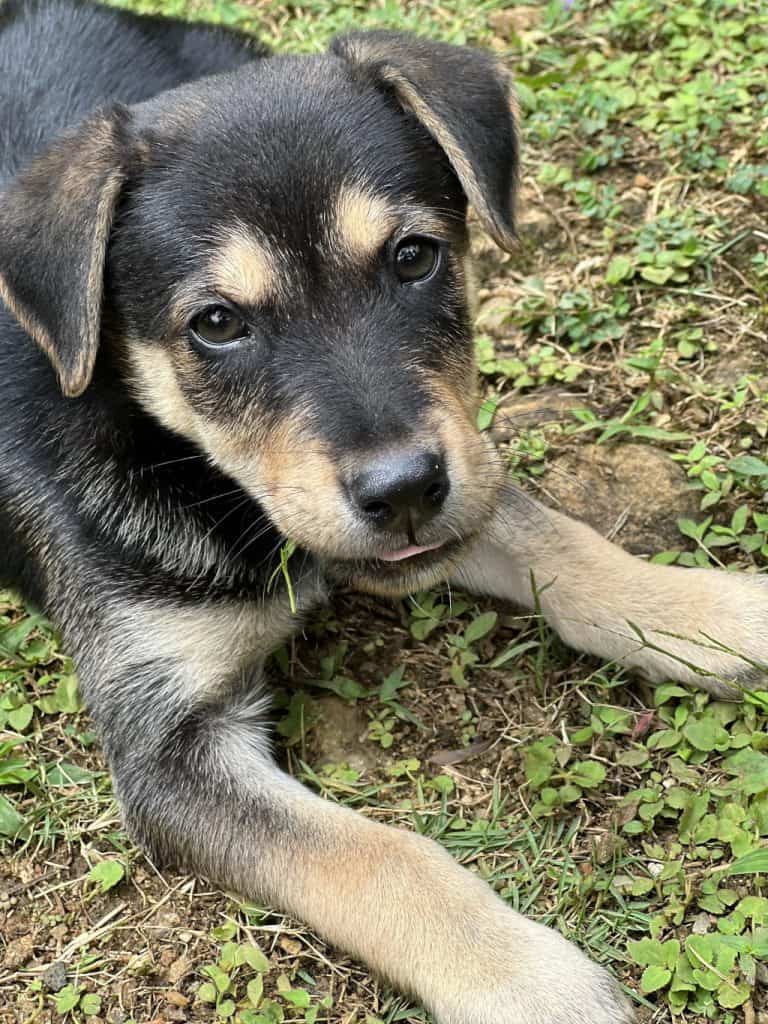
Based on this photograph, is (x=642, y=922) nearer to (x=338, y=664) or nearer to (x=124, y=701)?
(x=338, y=664)

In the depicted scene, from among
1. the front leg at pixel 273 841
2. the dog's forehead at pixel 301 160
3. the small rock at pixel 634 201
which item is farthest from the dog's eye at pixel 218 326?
the small rock at pixel 634 201

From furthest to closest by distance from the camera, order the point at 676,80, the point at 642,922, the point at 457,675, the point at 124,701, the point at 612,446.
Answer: the point at 676,80 → the point at 612,446 → the point at 457,675 → the point at 124,701 → the point at 642,922

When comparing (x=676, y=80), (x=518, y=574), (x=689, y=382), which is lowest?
(x=518, y=574)

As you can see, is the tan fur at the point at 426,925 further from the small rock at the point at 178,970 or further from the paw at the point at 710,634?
the paw at the point at 710,634

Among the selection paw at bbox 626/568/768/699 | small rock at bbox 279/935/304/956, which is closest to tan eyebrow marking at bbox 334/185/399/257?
paw at bbox 626/568/768/699

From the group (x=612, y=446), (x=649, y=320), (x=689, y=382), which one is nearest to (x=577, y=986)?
(x=612, y=446)

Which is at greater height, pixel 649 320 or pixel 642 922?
pixel 649 320

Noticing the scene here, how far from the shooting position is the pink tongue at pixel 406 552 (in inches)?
140

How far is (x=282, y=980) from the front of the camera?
3.77 meters

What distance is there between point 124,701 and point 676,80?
14.2 feet

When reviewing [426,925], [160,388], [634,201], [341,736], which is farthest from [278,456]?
[634,201]

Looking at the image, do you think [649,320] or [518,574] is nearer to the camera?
[518,574]

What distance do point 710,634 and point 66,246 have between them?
94.8 inches

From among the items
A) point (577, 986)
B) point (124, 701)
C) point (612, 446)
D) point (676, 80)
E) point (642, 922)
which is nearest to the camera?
point (577, 986)
